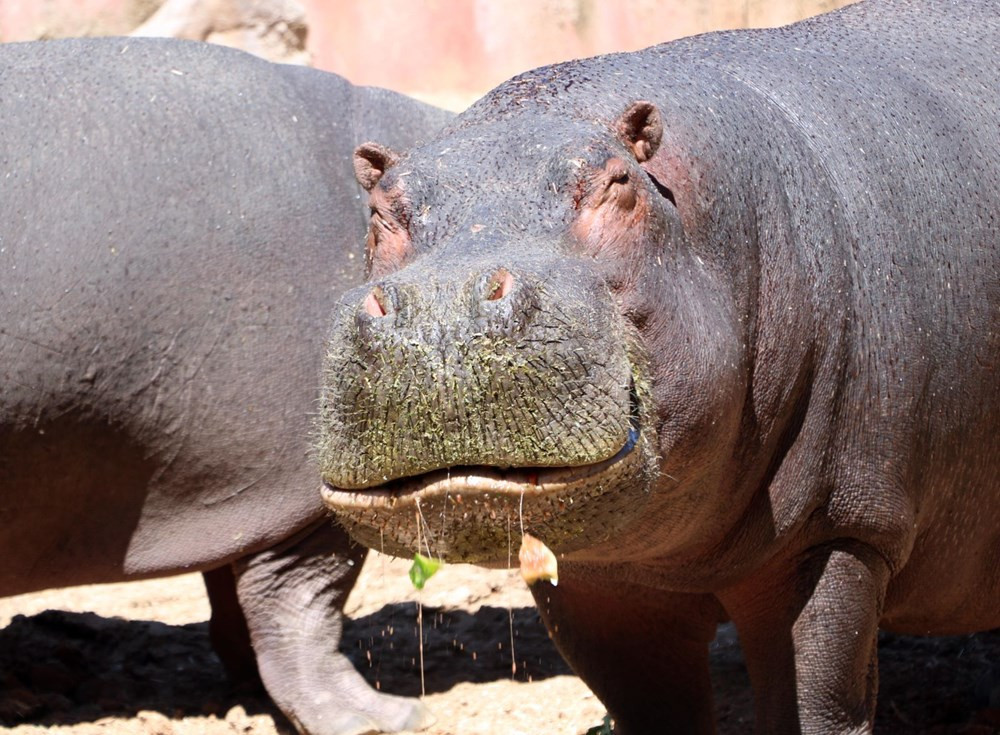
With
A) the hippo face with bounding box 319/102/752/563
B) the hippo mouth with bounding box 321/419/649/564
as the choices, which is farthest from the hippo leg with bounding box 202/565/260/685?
the hippo mouth with bounding box 321/419/649/564

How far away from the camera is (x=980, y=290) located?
358 cm

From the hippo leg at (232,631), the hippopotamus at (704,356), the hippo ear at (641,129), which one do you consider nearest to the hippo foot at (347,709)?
the hippo leg at (232,631)

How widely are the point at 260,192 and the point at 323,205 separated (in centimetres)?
19

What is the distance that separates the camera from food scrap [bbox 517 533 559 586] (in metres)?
2.76

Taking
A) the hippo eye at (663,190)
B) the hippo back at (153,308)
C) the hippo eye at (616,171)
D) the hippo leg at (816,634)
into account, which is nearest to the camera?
the hippo eye at (616,171)

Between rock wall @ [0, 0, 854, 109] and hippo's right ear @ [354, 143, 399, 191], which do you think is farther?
rock wall @ [0, 0, 854, 109]

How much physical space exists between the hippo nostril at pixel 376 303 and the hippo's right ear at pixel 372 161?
63cm

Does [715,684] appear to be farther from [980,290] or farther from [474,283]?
[474,283]

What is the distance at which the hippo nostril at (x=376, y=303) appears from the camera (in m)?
2.70

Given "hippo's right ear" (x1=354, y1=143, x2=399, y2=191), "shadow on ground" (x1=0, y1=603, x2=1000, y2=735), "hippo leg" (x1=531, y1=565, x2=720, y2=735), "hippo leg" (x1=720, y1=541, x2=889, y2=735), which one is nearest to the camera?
"hippo's right ear" (x1=354, y1=143, x2=399, y2=191)

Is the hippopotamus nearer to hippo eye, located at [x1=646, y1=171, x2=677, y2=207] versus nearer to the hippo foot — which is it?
hippo eye, located at [x1=646, y1=171, x2=677, y2=207]

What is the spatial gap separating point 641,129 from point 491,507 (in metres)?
0.89

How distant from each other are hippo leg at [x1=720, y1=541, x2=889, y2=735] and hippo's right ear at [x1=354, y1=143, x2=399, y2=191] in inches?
46.1

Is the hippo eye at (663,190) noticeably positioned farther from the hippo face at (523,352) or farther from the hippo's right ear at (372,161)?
the hippo's right ear at (372,161)
